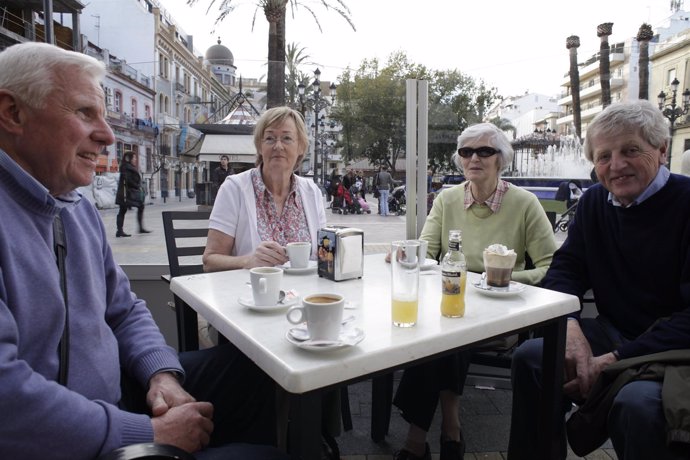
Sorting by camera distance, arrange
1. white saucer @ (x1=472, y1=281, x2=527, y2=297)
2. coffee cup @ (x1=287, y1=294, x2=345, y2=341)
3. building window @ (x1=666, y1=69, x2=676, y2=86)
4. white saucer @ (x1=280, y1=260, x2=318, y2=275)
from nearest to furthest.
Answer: coffee cup @ (x1=287, y1=294, x2=345, y2=341) < white saucer @ (x1=472, y1=281, x2=527, y2=297) < white saucer @ (x1=280, y1=260, x2=318, y2=275) < building window @ (x1=666, y1=69, x2=676, y2=86)

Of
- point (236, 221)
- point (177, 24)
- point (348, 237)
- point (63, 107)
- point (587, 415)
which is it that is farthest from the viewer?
point (177, 24)

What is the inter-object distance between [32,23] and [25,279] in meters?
2.63

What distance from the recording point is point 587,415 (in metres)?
1.48

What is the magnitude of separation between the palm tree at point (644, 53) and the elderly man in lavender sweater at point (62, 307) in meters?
3.82

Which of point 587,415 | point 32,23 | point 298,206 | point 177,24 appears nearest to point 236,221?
point 298,206

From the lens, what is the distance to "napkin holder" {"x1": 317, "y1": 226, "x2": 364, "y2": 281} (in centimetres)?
174

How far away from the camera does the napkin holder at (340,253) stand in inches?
68.4

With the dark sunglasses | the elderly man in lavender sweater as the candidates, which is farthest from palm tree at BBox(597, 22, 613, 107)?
the elderly man in lavender sweater

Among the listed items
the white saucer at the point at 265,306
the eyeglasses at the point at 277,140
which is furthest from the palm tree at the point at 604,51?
the white saucer at the point at 265,306

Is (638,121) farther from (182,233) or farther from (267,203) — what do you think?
(182,233)

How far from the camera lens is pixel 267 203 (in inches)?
92.5

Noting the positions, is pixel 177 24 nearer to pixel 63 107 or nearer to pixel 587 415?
pixel 63 107

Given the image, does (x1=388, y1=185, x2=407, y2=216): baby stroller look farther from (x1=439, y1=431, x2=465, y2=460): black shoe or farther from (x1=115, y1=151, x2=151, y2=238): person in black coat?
(x1=439, y1=431, x2=465, y2=460): black shoe

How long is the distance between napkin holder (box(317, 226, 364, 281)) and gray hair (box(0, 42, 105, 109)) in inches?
38.6
